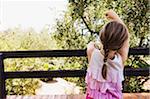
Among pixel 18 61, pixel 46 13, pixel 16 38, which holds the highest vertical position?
pixel 46 13

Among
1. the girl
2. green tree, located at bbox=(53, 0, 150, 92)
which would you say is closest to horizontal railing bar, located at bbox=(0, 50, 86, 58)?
the girl

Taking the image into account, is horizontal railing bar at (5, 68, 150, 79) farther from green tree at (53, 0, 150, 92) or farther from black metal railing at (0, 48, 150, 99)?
green tree at (53, 0, 150, 92)

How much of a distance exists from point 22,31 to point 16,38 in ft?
0.82

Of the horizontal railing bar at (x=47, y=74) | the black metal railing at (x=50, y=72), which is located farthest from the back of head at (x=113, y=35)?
the horizontal railing bar at (x=47, y=74)

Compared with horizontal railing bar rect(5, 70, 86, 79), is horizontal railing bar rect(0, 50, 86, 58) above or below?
above

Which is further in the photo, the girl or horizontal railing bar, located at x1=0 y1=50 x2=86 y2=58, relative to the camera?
horizontal railing bar, located at x1=0 y1=50 x2=86 y2=58

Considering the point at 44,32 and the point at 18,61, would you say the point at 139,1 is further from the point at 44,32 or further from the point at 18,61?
the point at 18,61

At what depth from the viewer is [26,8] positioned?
177 inches

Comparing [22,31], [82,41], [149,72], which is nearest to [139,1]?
[82,41]

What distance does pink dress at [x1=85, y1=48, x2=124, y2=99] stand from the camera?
Answer: 5.74ft

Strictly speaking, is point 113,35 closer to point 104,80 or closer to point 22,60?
point 104,80

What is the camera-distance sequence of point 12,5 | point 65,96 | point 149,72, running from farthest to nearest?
point 12,5 → point 65,96 → point 149,72

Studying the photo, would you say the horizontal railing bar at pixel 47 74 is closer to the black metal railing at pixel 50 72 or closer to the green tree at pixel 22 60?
the black metal railing at pixel 50 72

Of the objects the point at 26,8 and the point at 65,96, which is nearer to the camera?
the point at 65,96
